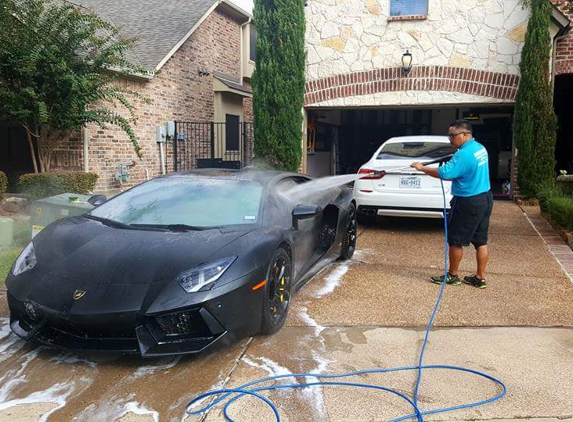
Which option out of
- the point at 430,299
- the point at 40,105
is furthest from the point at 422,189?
the point at 40,105

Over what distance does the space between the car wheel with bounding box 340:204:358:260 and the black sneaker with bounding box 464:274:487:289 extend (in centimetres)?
144

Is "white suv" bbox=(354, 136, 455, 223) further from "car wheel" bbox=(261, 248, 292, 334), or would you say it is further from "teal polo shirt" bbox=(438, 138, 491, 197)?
"car wheel" bbox=(261, 248, 292, 334)

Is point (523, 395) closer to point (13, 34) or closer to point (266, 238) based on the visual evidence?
point (266, 238)

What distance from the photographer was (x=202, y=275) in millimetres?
3182

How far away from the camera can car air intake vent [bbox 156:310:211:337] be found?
3.02 metres

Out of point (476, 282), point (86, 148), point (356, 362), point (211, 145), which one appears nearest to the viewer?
point (356, 362)

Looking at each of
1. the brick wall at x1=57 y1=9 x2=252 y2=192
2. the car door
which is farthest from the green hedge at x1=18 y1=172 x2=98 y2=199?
the car door

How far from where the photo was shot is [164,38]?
1388cm

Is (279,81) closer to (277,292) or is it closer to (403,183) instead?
(403,183)

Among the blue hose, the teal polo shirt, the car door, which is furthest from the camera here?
the teal polo shirt

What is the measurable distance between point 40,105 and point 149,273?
6366 millimetres

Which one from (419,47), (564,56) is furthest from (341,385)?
(564,56)

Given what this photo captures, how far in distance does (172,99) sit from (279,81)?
4.00 metres

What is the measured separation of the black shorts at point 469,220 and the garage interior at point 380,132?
860 cm
